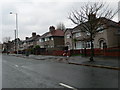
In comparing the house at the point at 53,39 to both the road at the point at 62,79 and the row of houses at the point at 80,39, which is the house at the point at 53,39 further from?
the road at the point at 62,79

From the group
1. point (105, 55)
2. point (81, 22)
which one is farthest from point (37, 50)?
point (81, 22)

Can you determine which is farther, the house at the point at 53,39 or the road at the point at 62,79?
the house at the point at 53,39

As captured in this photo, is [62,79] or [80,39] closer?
[62,79]

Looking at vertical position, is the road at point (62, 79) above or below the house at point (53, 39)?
below

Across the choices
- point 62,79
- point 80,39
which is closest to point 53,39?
point 80,39

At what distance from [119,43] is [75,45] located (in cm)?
1148

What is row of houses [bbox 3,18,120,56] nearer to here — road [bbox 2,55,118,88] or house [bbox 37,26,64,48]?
house [bbox 37,26,64,48]

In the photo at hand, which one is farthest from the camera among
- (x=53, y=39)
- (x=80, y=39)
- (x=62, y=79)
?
(x=53, y=39)

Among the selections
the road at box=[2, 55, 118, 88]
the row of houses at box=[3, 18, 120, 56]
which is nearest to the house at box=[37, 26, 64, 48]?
the row of houses at box=[3, 18, 120, 56]

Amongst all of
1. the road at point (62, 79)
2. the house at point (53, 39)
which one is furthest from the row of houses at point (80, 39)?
the road at point (62, 79)

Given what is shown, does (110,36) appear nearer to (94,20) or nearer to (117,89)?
(94,20)

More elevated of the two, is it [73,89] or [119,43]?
[119,43]

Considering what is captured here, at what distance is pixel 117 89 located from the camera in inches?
254

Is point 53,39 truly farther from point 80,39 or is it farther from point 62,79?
point 62,79
